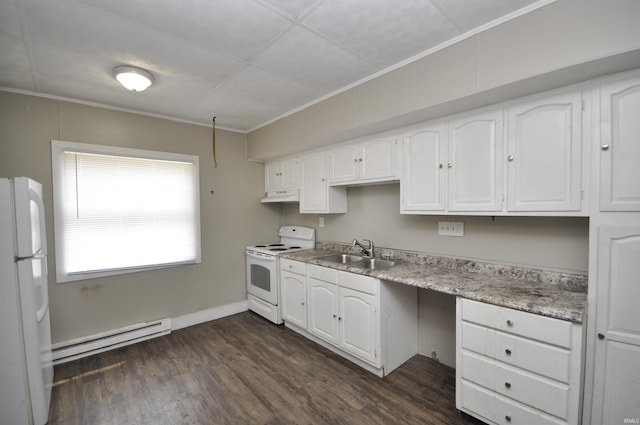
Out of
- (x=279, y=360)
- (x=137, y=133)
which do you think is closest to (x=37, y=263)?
(x=137, y=133)

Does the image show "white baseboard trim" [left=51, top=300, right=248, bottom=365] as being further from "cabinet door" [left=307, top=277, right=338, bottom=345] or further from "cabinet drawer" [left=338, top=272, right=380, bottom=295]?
"cabinet drawer" [left=338, top=272, right=380, bottom=295]

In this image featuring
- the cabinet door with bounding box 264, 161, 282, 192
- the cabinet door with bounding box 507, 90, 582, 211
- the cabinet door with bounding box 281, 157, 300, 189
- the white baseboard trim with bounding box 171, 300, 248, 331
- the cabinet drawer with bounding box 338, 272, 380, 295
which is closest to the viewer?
the cabinet door with bounding box 507, 90, 582, 211

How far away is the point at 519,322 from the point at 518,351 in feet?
0.55

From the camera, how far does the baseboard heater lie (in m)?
2.62

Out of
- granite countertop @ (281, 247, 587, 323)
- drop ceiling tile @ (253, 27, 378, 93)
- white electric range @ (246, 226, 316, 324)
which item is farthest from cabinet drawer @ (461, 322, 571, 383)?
white electric range @ (246, 226, 316, 324)

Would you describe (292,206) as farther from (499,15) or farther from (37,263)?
(499,15)

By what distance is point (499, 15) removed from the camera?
5.16 feet

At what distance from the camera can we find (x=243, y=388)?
222cm

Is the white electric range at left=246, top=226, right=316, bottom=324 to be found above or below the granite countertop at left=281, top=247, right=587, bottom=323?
below

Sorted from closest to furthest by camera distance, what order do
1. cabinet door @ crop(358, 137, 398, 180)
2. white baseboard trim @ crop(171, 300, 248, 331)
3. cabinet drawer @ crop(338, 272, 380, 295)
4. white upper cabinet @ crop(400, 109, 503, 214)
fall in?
white upper cabinet @ crop(400, 109, 503, 214)
cabinet drawer @ crop(338, 272, 380, 295)
cabinet door @ crop(358, 137, 398, 180)
white baseboard trim @ crop(171, 300, 248, 331)

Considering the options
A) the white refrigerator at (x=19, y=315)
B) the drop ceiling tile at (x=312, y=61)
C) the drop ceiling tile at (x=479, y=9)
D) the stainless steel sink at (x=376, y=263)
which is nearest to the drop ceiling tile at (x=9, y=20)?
the white refrigerator at (x=19, y=315)

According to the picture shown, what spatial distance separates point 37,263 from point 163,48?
5.52ft

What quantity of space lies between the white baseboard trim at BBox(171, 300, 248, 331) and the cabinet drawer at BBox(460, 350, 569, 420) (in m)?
2.87

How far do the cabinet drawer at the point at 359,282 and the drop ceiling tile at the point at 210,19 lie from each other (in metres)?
1.87
